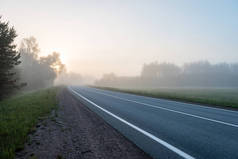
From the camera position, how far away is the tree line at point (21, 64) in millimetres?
15938

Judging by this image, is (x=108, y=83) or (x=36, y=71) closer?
(x=36, y=71)

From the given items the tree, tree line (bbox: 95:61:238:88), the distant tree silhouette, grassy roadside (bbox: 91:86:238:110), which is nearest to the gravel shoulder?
grassy roadside (bbox: 91:86:238:110)

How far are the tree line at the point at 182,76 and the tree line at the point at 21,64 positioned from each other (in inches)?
1653

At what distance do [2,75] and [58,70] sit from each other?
52100 mm

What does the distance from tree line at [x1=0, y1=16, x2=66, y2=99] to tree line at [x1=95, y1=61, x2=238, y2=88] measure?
4198cm

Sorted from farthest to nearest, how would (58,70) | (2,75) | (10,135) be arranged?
(58,70) → (2,75) → (10,135)

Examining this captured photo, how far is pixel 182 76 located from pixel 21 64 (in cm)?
7767

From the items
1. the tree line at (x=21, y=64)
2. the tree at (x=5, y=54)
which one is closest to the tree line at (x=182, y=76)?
the tree line at (x=21, y=64)

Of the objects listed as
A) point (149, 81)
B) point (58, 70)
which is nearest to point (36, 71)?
point (58, 70)

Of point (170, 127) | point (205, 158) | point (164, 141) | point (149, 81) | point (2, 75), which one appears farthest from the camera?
point (149, 81)

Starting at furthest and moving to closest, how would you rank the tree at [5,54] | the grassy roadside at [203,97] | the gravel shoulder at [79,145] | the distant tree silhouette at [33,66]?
the distant tree silhouette at [33,66] → the tree at [5,54] → the grassy roadside at [203,97] → the gravel shoulder at [79,145]

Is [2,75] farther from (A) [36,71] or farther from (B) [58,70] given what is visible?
(B) [58,70]

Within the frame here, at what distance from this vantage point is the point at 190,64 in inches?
3834

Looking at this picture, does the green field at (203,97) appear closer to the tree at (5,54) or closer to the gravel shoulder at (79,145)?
the gravel shoulder at (79,145)
